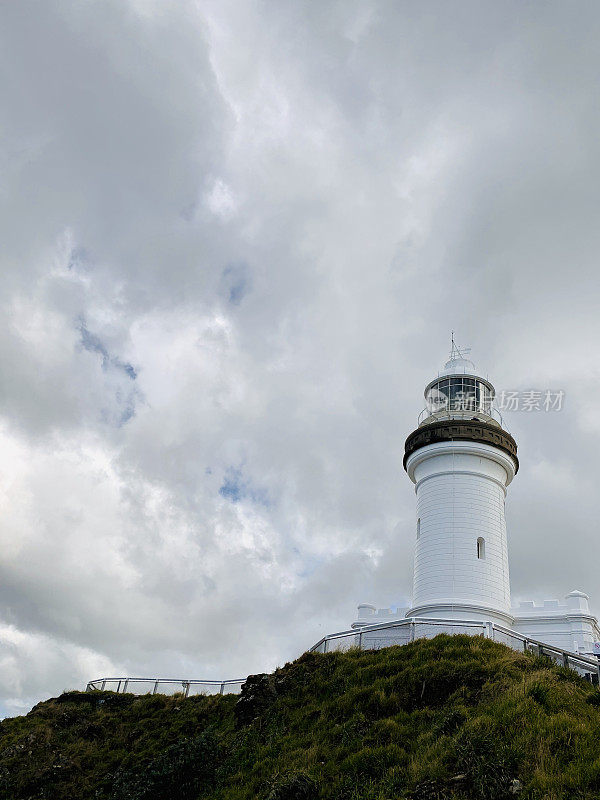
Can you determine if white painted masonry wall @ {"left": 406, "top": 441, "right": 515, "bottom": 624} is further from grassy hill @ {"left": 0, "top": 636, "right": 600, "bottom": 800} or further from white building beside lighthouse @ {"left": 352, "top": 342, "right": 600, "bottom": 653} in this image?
grassy hill @ {"left": 0, "top": 636, "right": 600, "bottom": 800}

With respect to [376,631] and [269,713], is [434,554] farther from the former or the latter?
[269,713]

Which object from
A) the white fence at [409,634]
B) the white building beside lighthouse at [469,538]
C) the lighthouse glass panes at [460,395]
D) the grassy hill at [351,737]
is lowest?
the grassy hill at [351,737]

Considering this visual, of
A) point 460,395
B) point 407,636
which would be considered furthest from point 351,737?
point 460,395

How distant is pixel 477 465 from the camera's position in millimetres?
Answer: 27578

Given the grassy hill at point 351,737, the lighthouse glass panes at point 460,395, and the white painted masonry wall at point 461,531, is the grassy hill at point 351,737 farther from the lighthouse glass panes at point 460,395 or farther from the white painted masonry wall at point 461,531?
the lighthouse glass panes at point 460,395

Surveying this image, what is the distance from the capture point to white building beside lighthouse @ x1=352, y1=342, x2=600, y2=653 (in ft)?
84.0

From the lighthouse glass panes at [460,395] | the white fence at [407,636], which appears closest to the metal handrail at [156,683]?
the white fence at [407,636]

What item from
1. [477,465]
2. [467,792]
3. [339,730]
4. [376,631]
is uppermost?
[477,465]

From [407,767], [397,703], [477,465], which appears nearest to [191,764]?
[397,703]

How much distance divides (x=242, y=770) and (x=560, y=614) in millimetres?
15880

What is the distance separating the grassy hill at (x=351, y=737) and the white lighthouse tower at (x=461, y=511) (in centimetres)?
641

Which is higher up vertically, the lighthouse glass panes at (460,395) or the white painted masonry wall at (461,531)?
the lighthouse glass panes at (460,395)

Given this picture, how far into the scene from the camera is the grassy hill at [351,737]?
1139 centimetres

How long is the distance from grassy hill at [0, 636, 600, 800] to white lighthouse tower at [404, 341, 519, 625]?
641 centimetres
